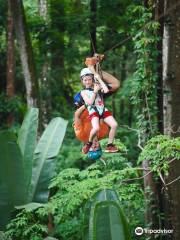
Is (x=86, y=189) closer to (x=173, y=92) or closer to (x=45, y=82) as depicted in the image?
(x=173, y=92)

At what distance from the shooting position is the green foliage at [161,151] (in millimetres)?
4531

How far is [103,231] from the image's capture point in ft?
12.7

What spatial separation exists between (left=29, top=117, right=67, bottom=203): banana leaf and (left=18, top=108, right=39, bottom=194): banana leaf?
14 centimetres

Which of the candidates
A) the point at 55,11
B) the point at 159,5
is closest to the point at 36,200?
the point at 159,5

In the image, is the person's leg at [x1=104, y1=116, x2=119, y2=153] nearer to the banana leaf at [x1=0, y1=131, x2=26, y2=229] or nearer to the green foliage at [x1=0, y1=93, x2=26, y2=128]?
the banana leaf at [x1=0, y1=131, x2=26, y2=229]

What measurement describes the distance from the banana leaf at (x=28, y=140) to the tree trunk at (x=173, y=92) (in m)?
1.64

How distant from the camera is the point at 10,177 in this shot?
5613mm

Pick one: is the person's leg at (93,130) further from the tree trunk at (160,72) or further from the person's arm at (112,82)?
the tree trunk at (160,72)

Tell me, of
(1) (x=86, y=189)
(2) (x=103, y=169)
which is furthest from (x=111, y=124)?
(2) (x=103, y=169)

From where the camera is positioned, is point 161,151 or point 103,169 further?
point 103,169

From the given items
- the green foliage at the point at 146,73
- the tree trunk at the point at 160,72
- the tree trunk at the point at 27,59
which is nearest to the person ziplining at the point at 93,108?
the green foliage at the point at 146,73

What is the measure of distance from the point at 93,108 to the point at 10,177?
2.64 meters

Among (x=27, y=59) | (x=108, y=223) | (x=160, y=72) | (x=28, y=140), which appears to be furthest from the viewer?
(x=27, y=59)

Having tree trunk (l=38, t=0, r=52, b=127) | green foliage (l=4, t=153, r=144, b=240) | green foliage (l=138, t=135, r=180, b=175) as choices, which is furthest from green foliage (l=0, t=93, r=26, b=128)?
green foliage (l=138, t=135, r=180, b=175)
